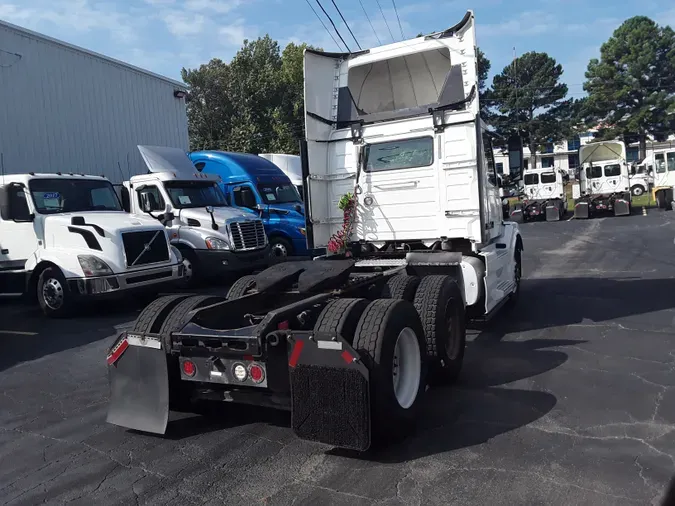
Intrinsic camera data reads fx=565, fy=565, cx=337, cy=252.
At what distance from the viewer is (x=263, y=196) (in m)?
15.6

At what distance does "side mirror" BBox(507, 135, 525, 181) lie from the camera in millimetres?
8242

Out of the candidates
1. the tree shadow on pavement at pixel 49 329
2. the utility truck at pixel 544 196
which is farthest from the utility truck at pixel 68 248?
the utility truck at pixel 544 196

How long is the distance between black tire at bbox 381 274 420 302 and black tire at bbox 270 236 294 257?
9.72 meters

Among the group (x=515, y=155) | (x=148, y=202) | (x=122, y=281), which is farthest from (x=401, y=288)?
(x=148, y=202)

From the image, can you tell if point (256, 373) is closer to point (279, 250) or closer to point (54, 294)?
point (54, 294)

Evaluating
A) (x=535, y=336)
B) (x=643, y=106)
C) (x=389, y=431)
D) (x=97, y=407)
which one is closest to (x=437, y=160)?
(x=535, y=336)

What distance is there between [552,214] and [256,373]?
25.3 meters

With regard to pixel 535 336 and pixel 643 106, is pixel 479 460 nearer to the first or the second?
pixel 535 336

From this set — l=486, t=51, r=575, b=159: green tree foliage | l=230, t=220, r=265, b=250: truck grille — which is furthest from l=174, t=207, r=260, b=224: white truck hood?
l=486, t=51, r=575, b=159: green tree foliage

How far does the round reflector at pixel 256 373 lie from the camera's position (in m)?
3.96

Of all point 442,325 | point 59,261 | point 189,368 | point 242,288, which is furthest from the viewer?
point 59,261

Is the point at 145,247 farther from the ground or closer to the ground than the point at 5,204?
closer to the ground

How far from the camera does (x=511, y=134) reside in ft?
26.8

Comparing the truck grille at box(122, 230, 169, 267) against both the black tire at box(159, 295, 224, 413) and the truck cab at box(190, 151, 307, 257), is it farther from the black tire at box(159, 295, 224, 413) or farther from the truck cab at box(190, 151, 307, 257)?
the black tire at box(159, 295, 224, 413)
